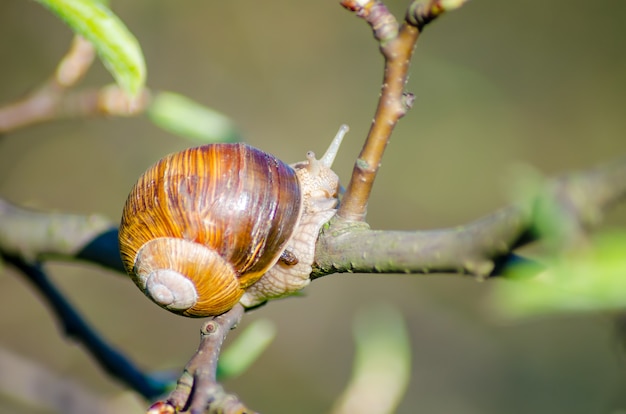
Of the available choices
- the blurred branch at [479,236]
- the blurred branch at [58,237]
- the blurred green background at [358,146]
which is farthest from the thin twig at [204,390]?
the blurred green background at [358,146]

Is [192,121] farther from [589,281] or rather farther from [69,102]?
[589,281]

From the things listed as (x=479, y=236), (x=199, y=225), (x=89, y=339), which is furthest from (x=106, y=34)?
(x=89, y=339)

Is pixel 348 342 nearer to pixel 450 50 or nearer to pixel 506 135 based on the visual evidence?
pixel 506 135

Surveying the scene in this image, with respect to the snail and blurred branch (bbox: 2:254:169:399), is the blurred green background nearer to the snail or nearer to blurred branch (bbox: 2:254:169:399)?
blurred branch (bbox: 2:254:169:399)

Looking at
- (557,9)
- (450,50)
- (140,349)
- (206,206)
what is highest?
(557,9)

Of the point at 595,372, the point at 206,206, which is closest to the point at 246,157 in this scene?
the point at 206,206

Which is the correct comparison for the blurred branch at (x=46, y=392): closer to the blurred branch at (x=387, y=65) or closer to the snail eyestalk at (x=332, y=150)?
the snail eyestalk at (x=332, y=150)
